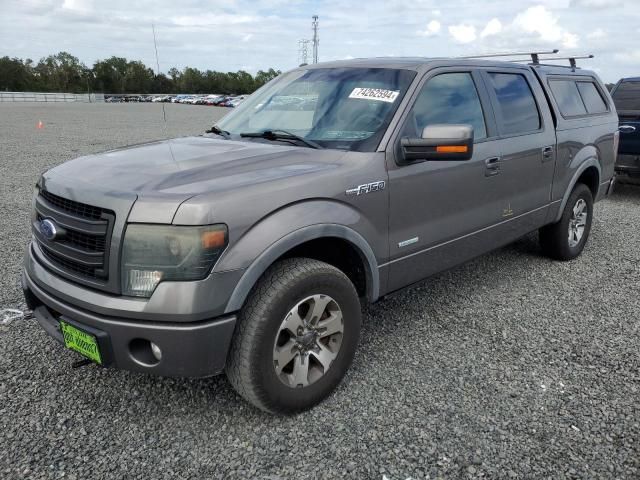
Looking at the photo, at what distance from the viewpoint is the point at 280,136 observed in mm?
3422

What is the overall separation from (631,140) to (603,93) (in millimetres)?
2839

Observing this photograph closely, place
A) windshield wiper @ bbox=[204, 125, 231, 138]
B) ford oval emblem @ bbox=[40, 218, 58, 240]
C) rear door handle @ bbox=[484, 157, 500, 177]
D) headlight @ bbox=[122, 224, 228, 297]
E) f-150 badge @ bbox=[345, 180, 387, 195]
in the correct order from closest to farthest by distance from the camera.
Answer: headlight @ bbox=[122, 224, 228, 297] < ford oval emblem @ bbox=[40, 218, 58, 240] < f-150 badge @ bbox=[345, 180, 387, 195] < windshield wiper @ bbox=[204, 125, 231, 138] < rear door handle @ bbox=[484, 157, 500, 177]

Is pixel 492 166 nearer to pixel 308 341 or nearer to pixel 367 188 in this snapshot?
pixel 367 188

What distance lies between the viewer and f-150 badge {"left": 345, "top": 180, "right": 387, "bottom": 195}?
2959 millimetres

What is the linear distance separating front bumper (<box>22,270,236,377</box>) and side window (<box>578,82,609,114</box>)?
462 centimetres

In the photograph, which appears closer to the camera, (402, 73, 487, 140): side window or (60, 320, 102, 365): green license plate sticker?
(60, 320, 102, 365): green license plate sticker

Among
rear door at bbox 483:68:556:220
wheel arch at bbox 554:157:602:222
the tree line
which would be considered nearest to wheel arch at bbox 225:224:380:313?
rear door at bbox 483:68:556:220

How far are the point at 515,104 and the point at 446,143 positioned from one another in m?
1.74

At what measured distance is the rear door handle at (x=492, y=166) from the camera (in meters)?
3.88

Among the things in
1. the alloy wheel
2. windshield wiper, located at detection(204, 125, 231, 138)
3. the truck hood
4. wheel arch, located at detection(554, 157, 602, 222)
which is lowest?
the alloy wheel

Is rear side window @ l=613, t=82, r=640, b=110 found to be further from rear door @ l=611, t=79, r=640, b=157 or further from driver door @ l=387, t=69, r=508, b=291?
driver door @ l=387, t=69, r=508, b=291

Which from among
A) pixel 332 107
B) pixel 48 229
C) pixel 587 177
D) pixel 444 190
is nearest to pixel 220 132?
pixel 332 107

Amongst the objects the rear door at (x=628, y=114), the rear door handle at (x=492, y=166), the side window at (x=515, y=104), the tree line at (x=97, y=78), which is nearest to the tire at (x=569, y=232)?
the side window at (x=515, y=104)

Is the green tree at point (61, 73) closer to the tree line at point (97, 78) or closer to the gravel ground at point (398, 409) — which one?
the tree line at point (97, 78)
